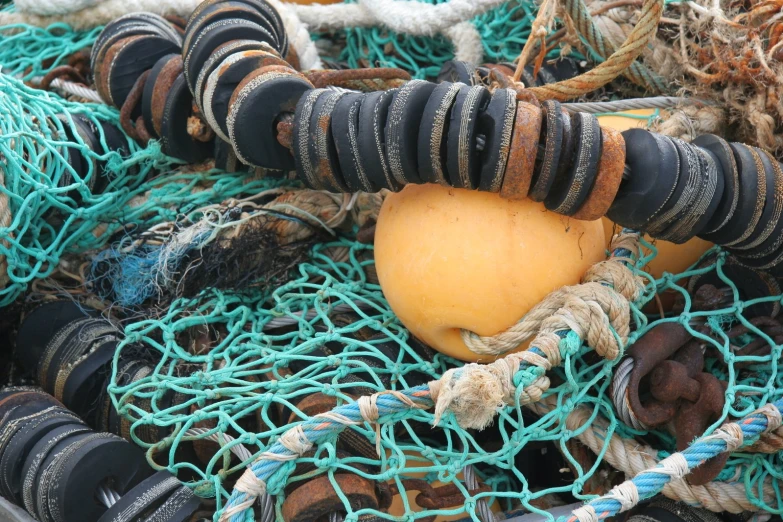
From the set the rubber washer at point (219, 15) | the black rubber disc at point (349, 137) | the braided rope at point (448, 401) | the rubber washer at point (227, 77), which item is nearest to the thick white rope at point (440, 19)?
the rubber washer at point (219, 15)

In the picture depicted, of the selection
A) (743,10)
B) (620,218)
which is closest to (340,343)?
(620,218)

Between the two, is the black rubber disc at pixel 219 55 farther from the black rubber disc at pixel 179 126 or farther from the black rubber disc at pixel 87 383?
the black rubber disc at pixel 87 383

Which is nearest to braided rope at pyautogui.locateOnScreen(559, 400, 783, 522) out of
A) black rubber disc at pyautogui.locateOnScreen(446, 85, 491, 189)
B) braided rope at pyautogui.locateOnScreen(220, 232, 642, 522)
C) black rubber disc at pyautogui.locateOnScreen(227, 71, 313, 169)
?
braided rope at pyautogui.locateOnScreen(220, 232, 642, 522)

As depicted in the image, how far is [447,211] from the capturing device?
138 centimetres

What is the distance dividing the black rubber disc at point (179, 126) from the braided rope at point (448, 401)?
766mm

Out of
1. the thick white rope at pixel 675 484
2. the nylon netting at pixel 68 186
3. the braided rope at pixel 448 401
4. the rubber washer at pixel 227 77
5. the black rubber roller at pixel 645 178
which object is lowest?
the thick white rope at pixel 675 484

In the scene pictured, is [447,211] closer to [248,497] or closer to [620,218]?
[620,218]

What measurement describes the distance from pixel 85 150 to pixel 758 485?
1435 millimetres

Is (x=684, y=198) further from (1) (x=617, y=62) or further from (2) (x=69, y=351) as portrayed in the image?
(2) (x=69, y=351)

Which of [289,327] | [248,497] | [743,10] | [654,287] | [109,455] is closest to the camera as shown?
[248,497]

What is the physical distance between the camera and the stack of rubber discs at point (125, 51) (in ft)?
5.98

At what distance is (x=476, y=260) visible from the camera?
4.41 ft

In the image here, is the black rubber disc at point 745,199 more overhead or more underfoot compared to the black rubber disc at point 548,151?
more underfoot

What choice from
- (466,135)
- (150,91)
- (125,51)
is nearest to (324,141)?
(466,135)
